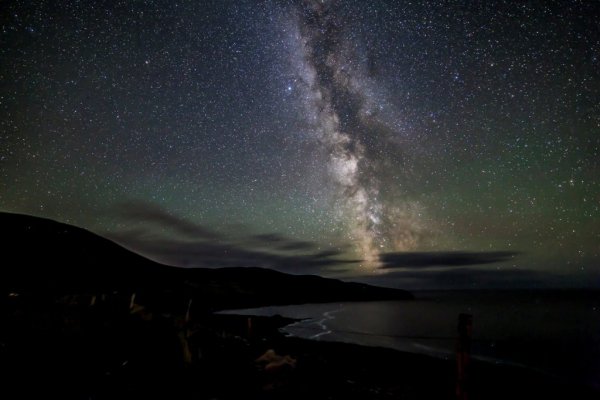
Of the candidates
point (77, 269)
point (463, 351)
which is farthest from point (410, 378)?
point (77, 269)

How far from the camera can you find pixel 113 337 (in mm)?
11492

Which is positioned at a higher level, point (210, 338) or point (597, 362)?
point (210, 338)

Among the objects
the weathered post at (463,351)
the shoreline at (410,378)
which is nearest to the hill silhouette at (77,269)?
the shoreline at (410,378)

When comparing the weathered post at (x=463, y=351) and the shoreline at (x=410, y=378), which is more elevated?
the weathered post at (x=463, y=351)

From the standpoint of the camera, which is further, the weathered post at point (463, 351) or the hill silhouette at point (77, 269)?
the hill silhouette at point (77, 269)

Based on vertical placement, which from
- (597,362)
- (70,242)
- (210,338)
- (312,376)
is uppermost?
(70,242)

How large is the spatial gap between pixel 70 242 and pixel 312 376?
75534 millimetres

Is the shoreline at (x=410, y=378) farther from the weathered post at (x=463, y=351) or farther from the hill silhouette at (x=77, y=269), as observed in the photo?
the hill silhouette at (x=77, y=269)

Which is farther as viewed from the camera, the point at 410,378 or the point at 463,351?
the point at 410,378

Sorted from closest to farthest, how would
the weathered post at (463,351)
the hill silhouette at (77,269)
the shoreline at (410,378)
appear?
the weathered post at (463,351)
the shoreline at (410,378)
the hill silhouette at (77,269)

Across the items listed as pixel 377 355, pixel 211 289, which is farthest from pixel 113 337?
pixel 211 289

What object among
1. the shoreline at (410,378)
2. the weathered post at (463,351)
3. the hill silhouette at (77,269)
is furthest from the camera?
the hill silhouette at (77,269)

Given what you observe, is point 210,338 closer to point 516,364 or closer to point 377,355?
point 377,355

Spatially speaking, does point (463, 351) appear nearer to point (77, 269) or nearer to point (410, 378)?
point (410, 378)
